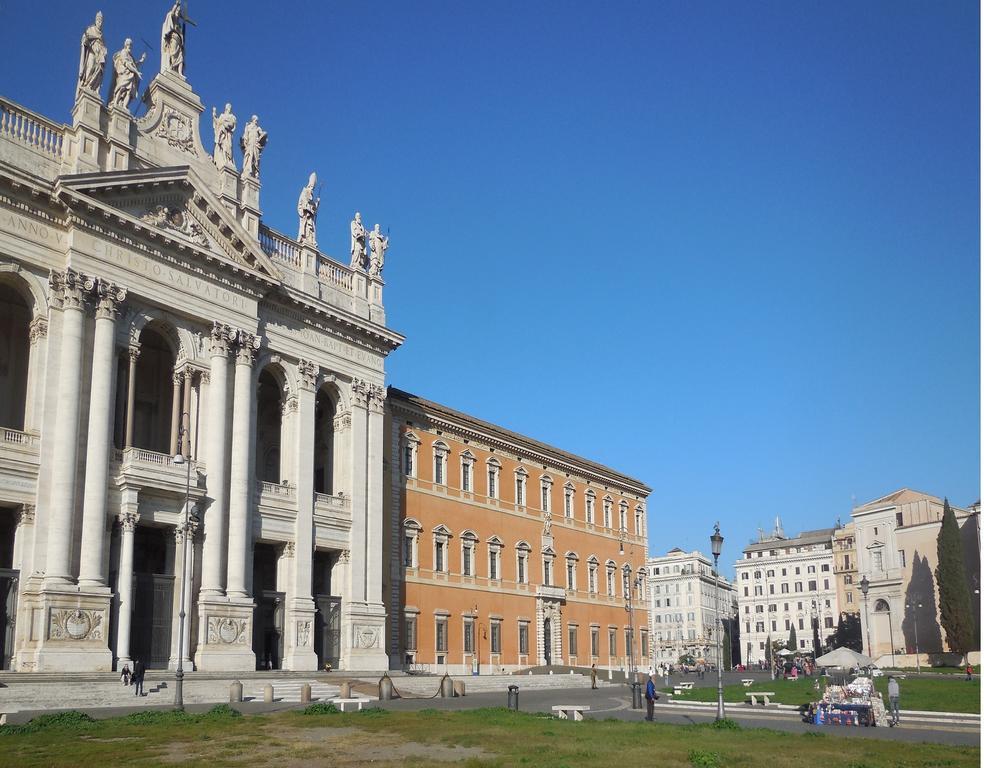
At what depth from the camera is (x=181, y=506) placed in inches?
1403

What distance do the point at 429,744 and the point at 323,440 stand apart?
27.5 metres

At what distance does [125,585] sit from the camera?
109ft

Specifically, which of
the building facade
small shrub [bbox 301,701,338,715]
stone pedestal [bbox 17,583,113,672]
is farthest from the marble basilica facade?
the building facade

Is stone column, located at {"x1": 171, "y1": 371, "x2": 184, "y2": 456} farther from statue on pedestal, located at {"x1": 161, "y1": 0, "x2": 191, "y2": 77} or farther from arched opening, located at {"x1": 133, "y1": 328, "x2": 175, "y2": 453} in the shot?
statue on pedestal, located at {"x1": 161, "y1": 0, "x2": 191, "y2": 77}

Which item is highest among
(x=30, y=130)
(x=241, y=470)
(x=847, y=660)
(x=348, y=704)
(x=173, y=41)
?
(x=173, y=41)

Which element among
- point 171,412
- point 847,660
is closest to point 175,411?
point 171,412

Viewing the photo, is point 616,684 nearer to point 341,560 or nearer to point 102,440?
point 341,560

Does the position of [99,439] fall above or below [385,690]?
above

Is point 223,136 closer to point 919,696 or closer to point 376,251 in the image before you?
point 376,251

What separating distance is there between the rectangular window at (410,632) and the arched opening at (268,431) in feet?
32.0

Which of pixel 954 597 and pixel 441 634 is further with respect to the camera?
pixel 954 597

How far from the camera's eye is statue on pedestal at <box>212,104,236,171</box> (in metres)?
41.0

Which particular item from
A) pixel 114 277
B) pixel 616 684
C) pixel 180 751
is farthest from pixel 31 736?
pixel 616 684

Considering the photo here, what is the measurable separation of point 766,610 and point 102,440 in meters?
124
